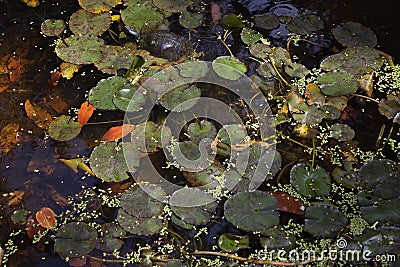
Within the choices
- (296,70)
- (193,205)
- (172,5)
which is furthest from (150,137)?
(172,5)

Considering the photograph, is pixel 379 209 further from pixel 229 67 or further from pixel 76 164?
pixel 76 164

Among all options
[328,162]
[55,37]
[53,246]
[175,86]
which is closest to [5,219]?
[53,246]

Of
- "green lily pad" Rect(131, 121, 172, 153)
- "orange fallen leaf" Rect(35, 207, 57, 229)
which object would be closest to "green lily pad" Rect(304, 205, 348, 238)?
"green lily pad" Rect(131, 121, 172, 153)

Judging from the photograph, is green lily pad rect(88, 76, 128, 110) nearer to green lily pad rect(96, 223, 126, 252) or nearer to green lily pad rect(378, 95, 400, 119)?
green lily pad rect(96, 223, 126, 252)

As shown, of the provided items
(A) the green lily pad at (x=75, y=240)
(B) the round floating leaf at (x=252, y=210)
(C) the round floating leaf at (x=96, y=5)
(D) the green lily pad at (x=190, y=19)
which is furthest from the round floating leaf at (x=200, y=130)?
(C) the round floating leaf at (x=96, y=5)

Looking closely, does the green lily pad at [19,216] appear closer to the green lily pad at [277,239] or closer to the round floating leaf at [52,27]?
the green lily pad at [277,239]

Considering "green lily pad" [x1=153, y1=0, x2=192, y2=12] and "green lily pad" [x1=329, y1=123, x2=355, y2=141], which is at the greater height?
"green lily pad" [x1=153, y1=0, x2=192, y2=12]
